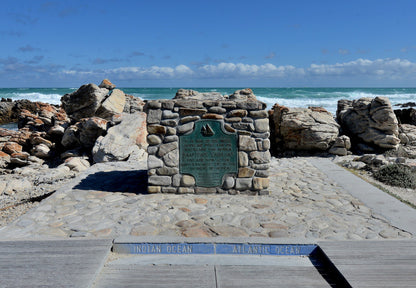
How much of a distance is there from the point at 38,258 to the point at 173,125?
117 inches

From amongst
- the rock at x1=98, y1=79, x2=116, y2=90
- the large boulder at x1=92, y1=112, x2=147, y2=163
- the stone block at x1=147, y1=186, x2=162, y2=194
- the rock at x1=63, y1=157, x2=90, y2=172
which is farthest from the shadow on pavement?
the rock at x1=98, y1=79, x2=116, y2=90

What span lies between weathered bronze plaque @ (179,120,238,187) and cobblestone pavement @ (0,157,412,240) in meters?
0.50

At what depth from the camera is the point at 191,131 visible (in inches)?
222

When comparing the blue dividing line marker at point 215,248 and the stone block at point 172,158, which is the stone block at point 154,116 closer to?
the stone block at point 172,158

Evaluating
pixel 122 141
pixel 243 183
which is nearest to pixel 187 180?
pixel 243 183

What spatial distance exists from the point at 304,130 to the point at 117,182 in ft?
23.1

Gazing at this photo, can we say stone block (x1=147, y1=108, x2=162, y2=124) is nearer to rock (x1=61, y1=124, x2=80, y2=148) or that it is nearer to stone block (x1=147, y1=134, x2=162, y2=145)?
stone block (x1=147, y1=134, x2=162, y2=145)

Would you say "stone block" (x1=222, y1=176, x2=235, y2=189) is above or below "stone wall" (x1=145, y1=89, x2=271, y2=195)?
below

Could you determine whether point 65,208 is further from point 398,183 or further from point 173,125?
point 398,183

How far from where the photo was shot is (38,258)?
338 centimetres

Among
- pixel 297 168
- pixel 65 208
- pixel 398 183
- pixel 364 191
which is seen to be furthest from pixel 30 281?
pixel 398 183

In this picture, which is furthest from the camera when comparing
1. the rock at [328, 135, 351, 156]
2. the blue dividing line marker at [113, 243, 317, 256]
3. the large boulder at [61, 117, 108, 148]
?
the large boulder at [61, 117, 108, 148]

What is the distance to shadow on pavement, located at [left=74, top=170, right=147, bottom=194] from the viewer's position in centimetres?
614

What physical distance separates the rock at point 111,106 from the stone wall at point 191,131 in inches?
389
